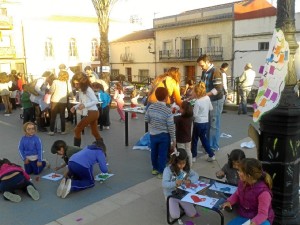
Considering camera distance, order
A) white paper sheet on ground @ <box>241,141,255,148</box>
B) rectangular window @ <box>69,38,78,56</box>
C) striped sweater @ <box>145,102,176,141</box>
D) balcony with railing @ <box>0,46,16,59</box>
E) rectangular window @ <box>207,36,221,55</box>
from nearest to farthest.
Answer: striped sweater @ <box>145,102,176,141</box>, white paper sheet on ground @ <box>241,141,255,148</box>, rectangular window @ <box>207,36,221,55</box>, balcony with railing @ <box>0,46,16,59</box>, rectangular window @ <box>69,38,78,56</box>

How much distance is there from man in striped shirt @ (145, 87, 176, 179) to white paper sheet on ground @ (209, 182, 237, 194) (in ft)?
4.34

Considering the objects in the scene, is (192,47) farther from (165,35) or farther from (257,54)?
(257,54)

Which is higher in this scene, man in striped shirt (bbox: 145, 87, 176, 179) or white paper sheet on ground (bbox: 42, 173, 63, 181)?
man in striped shirt (bbox: 145, 87, 176, 179)

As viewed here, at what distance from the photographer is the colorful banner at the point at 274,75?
3189 mm

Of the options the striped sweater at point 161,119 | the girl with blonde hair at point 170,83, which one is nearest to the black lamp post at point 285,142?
the striped sweater at point 161,119

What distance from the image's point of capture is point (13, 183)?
4648 mm

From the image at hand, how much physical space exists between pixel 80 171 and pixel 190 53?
1146 inches

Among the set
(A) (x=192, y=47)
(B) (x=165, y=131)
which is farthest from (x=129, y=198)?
(A) (x=192, y=47)

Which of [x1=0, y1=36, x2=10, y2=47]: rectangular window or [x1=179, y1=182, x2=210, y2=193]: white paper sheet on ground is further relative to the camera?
[x1=0, y1=36, x2=10, y2=47]: rectangular window

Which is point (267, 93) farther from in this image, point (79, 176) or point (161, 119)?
point (79, 176)

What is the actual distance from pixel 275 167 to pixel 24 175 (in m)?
3.45

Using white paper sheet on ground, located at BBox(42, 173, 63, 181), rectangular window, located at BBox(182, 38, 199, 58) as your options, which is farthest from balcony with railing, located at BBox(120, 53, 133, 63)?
white paper sheet on ground, located at BBox(42, 173, 63, 181)

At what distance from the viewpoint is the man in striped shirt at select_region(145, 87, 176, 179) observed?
5.08 metres

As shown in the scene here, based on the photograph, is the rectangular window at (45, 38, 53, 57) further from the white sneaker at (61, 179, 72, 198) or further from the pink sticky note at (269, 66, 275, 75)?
the pink sticky note at (269, 66, 275, 75)
